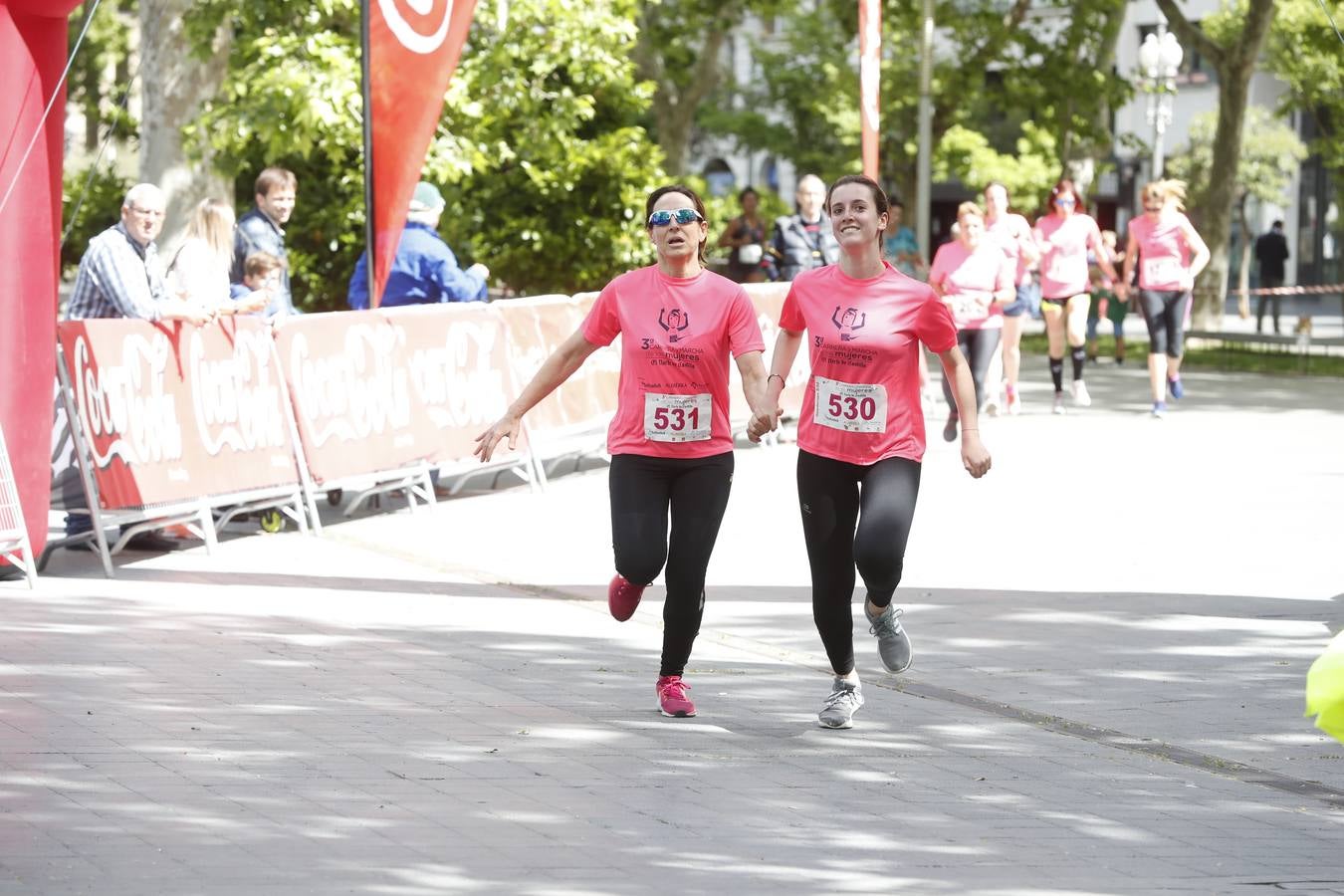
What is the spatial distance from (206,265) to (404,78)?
1.40 m

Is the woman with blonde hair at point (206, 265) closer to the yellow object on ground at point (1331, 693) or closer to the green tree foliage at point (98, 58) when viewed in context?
the yellow object on ground at point (1331, 693)

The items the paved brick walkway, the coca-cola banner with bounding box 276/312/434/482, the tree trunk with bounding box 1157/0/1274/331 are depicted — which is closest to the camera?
the paved brick walkway

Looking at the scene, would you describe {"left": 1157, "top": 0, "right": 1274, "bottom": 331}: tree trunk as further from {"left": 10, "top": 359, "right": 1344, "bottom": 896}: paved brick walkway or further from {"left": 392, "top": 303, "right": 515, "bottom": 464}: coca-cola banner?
{"left": 10, "top": 359, "right": 1344, "bottom": 896}: paved brick walkway

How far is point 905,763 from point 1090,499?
6.60m

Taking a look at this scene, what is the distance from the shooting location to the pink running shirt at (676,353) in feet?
23.2

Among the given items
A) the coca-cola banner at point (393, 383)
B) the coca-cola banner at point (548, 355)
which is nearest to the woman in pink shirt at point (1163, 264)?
the coca-cola banner at point (548, 355)

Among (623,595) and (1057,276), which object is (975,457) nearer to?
(623,595)

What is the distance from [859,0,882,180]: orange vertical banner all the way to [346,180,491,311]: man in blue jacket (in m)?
4.04

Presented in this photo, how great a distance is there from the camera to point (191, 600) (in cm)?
945

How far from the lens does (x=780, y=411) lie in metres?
7.09

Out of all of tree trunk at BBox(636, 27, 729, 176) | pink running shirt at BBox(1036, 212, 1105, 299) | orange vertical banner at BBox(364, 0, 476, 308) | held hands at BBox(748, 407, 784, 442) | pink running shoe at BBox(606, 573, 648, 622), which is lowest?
pink running shoe at BBox(606, 573, 648, 622)

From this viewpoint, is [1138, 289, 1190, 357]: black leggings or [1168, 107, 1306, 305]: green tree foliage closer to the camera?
[1138, 289, 1190, 357]: black leggings

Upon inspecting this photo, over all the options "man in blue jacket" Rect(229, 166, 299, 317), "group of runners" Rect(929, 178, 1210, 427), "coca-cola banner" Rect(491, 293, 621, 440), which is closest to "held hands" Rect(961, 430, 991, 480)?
"man in blue jacket" Rect(229, 166, 299, 317)

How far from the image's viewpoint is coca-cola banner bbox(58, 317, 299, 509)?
33.0 feet
